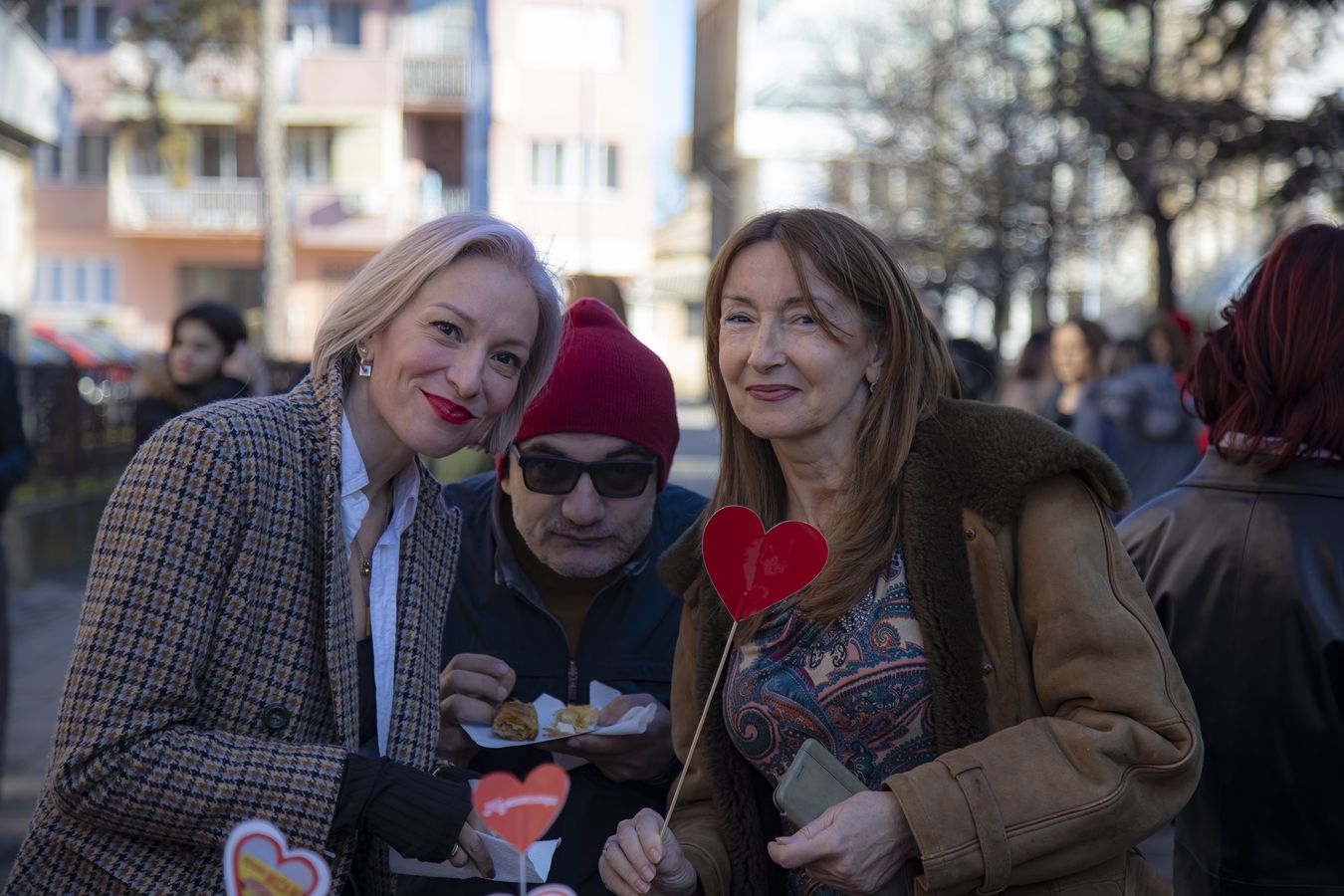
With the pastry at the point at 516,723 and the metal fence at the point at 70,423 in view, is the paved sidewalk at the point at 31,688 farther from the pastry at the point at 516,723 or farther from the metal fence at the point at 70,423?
the pastry at the point at 516,723

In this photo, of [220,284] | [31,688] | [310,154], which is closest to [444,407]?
[31,688]

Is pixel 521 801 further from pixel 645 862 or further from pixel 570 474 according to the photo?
pixel 570 474

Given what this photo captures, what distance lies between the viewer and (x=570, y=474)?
3.25 m

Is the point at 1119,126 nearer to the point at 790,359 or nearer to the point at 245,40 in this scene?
the point at 790,359

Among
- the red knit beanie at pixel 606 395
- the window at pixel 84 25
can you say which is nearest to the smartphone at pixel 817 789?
the red knit beanie at pixel 606 395

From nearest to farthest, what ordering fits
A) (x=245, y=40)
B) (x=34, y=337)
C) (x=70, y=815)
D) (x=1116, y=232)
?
(x=70, y=815) < (x=1116, y=232) < (x=245, y=40) < (x=34, y=337)

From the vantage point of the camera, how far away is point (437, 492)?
2.71 m

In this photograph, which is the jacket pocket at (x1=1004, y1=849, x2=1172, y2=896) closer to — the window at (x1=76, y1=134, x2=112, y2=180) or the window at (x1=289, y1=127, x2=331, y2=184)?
the window at (x1=289, y1=127, x2=331, y2=184)

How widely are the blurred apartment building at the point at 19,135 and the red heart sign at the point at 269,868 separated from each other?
36.0 ft

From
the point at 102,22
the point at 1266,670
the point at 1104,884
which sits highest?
the point at 102,22

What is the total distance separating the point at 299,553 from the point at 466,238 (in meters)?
0.62

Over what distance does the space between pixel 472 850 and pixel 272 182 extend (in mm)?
21362

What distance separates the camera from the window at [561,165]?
3822 centimetres

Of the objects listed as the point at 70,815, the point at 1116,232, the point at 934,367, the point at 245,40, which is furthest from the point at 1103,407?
the point at 245,40
